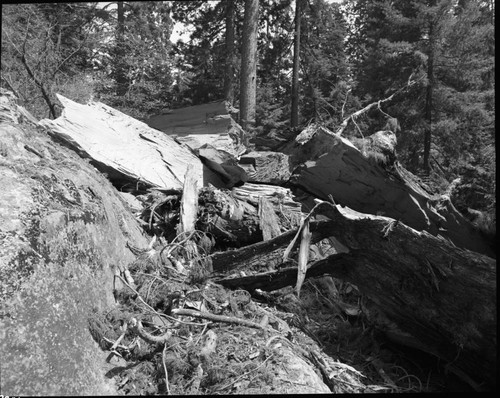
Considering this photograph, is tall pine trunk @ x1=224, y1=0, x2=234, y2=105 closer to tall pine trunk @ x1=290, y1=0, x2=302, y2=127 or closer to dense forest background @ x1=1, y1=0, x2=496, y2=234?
dense forest background @ x1=1, y1=0, x2=496, y2=234

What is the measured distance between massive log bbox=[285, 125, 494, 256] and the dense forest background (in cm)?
629

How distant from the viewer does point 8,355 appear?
283cm

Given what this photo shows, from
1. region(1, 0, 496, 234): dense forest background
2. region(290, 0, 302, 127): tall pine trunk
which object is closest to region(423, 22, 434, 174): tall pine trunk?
region(1, 0, 496, 234): dense forest background

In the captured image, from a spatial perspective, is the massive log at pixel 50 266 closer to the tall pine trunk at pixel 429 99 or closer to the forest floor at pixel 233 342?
the forest floor at pixel 233 342

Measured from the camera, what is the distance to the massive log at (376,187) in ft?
15.7

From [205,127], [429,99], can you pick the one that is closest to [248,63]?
[205,127]

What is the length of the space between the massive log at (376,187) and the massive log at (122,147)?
251cm

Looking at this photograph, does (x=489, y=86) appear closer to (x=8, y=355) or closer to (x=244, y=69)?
(x=244, y=69)

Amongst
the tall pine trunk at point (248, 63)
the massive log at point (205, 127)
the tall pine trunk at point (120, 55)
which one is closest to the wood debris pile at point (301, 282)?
the massive log at point (205, 127)

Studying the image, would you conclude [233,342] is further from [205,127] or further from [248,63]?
[248,63]

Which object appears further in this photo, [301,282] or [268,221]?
[268,221]

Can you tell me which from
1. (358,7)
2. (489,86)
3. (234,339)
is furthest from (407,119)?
(234,339)

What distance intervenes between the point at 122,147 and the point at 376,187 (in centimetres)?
420

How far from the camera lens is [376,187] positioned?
494 cm
